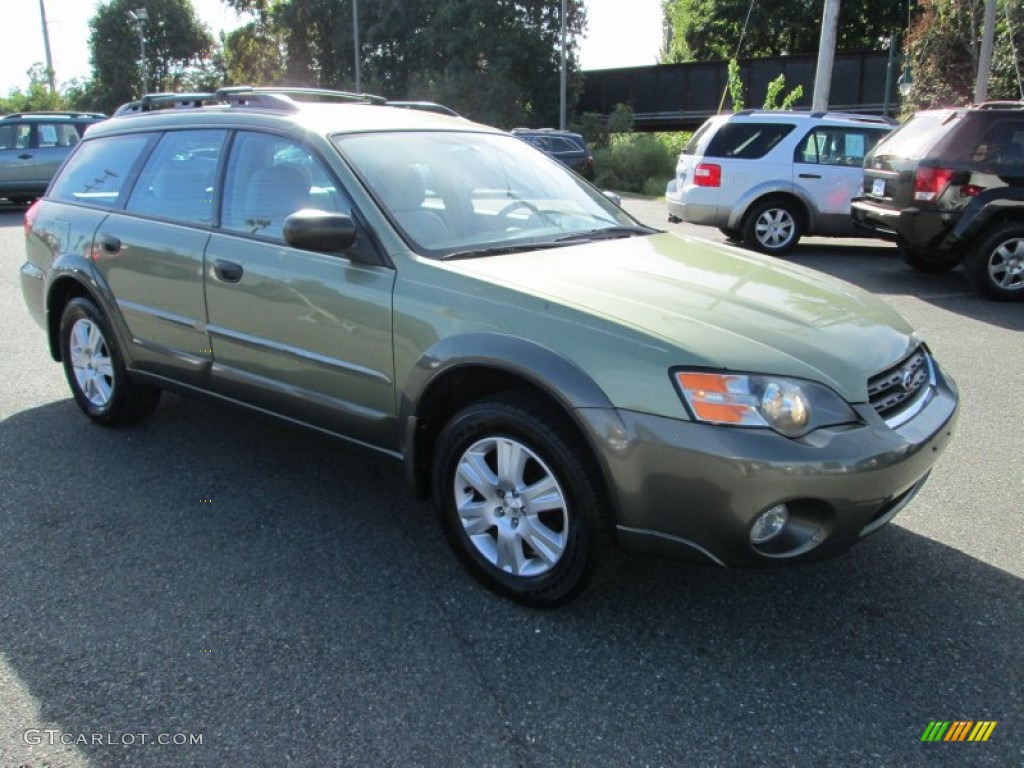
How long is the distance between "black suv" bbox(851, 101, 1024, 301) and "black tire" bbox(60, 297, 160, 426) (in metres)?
7.00

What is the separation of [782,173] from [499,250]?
28.2 feet

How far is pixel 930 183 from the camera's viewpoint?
319 inches

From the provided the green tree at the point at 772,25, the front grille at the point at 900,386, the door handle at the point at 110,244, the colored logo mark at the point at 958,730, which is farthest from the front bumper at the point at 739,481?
the green tree at the point at 772,25

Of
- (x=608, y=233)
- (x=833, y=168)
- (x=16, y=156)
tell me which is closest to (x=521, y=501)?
(x=608, y=233)

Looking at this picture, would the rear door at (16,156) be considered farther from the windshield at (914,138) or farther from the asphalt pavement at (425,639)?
the windshield at (914,138)

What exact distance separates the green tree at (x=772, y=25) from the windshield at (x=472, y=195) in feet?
139

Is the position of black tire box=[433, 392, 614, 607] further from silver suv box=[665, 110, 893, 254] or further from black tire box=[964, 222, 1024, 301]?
silver suv box=[665, 110, 893, 254]

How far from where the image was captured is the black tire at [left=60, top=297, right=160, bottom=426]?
4.59 metres

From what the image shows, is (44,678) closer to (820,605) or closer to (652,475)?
(652,475)

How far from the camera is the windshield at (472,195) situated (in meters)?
3.42

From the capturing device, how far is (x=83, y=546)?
3469 mm

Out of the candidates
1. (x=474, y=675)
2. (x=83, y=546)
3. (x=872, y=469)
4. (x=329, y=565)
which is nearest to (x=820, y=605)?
(x=872, y=469)

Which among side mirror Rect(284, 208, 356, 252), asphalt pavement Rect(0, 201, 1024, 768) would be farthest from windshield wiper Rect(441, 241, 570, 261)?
asphalt pavement Rect(0, 201, 1024, 768)

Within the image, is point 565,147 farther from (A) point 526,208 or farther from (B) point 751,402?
(B) point 751,402
